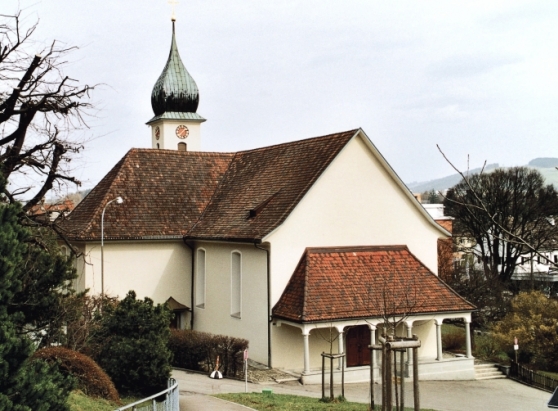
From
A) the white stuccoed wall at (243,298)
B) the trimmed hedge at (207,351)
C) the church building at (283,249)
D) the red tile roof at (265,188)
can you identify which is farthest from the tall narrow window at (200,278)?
the trimmed hedge at (207,351)

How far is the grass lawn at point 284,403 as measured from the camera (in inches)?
698

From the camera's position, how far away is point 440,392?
2459cm

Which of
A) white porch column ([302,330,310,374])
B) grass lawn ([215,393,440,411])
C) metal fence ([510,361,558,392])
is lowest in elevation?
metal fence ([510,361,558,392])

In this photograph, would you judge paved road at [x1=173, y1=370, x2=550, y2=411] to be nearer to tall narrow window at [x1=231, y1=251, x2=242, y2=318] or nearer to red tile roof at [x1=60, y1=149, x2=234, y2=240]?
tall narrow window at [x1=231, y1=251, x2=242, y2=318]

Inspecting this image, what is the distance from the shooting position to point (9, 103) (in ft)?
35.4

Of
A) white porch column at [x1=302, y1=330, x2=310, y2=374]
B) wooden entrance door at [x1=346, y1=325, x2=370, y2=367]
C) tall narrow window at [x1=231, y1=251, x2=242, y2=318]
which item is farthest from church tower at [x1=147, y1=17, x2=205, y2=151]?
white porch column at [x1=302, y1=330, x2=310, y2=374]

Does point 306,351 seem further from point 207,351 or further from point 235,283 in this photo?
point 235,283

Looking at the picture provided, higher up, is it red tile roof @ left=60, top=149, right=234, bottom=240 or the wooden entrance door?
red tile roof @ left=60, top=149, right=234, bottom=240

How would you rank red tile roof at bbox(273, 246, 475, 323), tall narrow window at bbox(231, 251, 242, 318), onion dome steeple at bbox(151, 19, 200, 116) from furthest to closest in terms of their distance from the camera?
onion dome steeple at bbox(151, 19, 200, 116)
tall narrow window at bbox(231, 251, 242, 318)
red tile roof at bbox(273, 246, 475, 323)

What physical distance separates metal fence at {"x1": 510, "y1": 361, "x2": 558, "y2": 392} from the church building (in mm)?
2299

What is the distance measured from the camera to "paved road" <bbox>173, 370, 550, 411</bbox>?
874 inches

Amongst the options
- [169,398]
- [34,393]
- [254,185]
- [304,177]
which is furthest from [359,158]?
[34,393]

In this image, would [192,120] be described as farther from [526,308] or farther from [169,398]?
[169,398]

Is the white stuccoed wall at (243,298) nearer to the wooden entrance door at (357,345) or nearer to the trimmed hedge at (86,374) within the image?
the wooden entrance door at (357,345)
